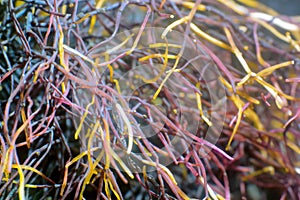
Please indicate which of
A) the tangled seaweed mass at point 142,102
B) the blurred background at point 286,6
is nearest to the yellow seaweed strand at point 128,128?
the tangled seaweed mass at point 142,102

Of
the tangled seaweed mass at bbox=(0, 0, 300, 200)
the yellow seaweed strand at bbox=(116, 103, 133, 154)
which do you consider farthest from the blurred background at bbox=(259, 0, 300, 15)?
the yellow seaweed strand at bbox=(116, 103, 133, 154)

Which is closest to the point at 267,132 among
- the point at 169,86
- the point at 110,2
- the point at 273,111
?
the point at 273,111

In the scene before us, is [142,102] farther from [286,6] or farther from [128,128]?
[286,6]

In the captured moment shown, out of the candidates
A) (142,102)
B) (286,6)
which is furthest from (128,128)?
(286,6)

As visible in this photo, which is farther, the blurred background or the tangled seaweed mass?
the blurred background

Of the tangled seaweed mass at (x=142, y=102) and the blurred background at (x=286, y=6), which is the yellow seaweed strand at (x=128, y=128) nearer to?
the tangled seaweed mass at (x=142, y=102)

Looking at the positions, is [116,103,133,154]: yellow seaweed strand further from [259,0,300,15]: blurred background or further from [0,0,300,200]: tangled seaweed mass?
[259,0,300,15]: blurred background

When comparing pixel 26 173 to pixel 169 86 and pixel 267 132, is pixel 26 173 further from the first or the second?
pixel 267 132

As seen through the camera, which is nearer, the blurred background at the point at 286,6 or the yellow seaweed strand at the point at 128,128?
the yellow seaweed strand at the point at 128,128
